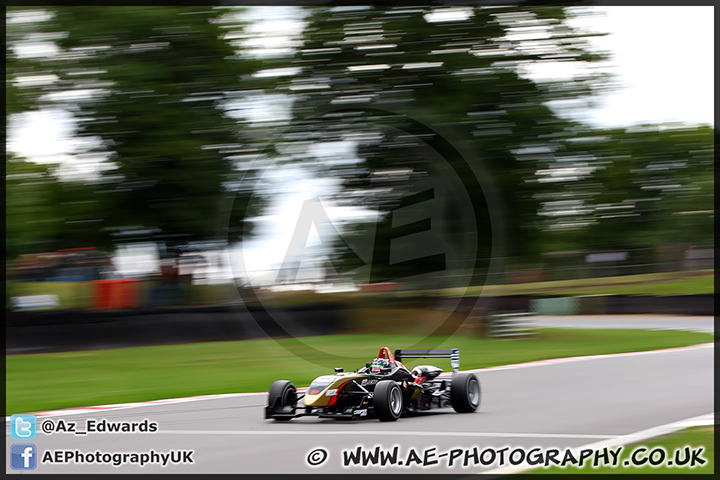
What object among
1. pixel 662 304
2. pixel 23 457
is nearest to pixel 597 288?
pixel 662 304

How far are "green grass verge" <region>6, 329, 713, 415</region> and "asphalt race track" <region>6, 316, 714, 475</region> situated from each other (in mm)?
1487

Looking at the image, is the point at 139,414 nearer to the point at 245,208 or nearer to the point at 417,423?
the point at 417,423

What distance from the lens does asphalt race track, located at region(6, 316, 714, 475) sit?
508 centimetres

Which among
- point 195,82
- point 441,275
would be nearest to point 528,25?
point 441,275

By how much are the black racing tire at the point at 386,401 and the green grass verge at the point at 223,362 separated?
3.27 metres

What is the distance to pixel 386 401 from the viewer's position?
254 inches

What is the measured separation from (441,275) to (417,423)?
5660 mm

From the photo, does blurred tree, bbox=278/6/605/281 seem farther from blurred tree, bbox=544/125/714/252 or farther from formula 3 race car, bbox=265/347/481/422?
formula 3 race car, bbox=265/347/481/422

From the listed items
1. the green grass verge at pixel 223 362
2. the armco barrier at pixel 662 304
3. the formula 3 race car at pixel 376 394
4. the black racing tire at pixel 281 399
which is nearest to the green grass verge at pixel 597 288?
the armco barrier at pixel 662 304

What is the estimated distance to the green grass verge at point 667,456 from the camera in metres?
4.60

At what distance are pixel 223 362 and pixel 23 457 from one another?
7.65m

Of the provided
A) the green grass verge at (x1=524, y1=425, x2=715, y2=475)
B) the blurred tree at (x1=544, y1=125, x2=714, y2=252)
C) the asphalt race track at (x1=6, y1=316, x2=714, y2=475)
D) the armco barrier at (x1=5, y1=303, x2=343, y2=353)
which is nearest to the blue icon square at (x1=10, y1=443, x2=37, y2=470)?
the asphalt race track at (x1=6, y1=316, x2=714, y2=475)

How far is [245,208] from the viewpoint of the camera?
39.0 feet

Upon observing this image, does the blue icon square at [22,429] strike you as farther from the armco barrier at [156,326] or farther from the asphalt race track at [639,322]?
the asphalt race track at [639,322]
